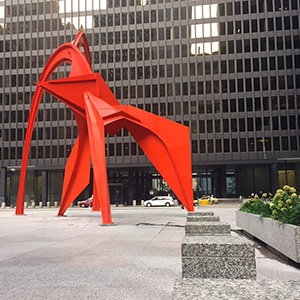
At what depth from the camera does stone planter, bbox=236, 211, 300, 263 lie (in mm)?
6477

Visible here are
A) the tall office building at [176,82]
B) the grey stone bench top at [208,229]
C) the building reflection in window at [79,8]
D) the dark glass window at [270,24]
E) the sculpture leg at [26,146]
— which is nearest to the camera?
the grey stone bench top at [208,229]

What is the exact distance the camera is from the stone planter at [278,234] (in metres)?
6.48

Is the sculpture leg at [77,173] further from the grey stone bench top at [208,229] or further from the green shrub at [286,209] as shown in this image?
the grey stone bench top at [208,229]

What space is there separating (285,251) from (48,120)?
5289cm

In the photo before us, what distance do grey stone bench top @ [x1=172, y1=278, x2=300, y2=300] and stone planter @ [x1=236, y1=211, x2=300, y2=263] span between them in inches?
160

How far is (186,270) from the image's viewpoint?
4160 millimetres

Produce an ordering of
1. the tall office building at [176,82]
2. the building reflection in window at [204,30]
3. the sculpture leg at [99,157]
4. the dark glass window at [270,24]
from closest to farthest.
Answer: the sculpture leg at [99,157] < the tall office building at [176,82] < the dark glass window at [270,24] < the building reflection in window at [204,30]

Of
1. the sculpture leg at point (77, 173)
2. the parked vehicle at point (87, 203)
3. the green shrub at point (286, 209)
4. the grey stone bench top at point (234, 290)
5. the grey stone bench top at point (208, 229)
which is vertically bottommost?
the parked vehicle at point (87, 203)

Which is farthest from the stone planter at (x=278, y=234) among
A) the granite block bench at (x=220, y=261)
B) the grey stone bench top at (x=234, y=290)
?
the grey stone bench top at (x=234, y=290)

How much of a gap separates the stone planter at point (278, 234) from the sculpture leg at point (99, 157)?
7.59m

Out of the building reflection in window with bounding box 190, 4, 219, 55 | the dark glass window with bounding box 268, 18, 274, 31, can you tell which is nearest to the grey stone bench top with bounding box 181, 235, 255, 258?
the building reflection in window with bounding box 190, 4, 219, 55

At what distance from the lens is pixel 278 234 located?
301 inches

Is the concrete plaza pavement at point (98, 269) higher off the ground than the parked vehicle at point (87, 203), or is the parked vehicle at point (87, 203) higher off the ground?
the concrete plaza pavement at point (98, 269)

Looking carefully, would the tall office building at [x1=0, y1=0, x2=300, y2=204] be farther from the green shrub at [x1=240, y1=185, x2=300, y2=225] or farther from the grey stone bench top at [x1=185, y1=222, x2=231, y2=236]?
the grey stone bench top at [x1=185, y1=222, x2=231, y2=236]
